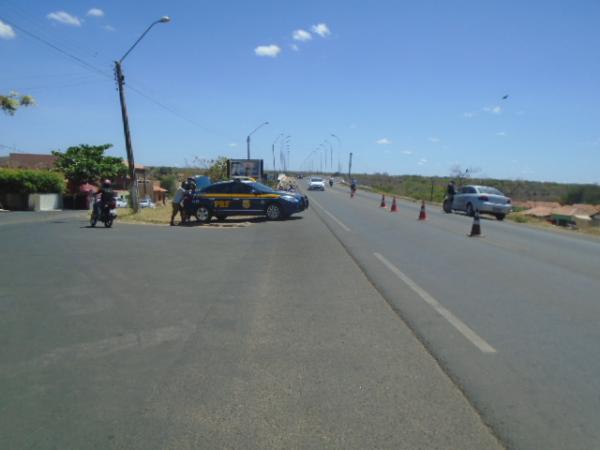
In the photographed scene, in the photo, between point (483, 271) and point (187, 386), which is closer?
point (187, 386)

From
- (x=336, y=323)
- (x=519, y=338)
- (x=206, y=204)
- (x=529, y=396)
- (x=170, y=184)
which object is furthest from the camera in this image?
(x=170, y=184)

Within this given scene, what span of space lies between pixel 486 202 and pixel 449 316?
21.3m

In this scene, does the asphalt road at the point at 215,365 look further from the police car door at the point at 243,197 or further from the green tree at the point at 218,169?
the green tree at the point at 218,169

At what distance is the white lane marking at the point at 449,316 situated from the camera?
5414mm

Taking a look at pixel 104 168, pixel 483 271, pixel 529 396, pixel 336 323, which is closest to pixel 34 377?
pixel 336 323

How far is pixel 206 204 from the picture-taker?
68.3 feet

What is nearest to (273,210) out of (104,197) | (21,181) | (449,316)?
(104,197)

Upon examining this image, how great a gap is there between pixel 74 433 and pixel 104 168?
32.7 meters

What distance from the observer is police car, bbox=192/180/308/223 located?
20859 millimetres

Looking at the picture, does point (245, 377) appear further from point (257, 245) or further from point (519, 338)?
point (257, 245)

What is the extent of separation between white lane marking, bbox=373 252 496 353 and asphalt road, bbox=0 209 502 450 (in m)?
0.21

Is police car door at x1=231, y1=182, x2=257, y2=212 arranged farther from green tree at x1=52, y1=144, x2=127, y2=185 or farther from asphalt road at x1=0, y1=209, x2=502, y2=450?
green tree at x1=52, y1=144, x2=127, y2=185

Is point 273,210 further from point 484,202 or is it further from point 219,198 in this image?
point 484,202

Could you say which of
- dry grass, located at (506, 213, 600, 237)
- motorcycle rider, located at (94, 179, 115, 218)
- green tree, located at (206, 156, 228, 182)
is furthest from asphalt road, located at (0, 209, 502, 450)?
green tree, located at (206, 156, 228, 182)
